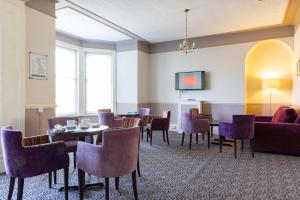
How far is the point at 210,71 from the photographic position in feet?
23.6

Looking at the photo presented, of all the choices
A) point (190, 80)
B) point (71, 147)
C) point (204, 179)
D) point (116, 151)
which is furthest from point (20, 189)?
point (190, 80)

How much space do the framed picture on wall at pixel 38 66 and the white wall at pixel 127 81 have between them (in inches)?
147

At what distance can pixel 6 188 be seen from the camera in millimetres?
2955

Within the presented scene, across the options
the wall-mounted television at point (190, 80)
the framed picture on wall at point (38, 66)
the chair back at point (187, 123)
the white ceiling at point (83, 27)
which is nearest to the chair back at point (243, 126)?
the chair back at point (187, 123)

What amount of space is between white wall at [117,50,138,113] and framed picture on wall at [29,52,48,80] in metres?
3.73

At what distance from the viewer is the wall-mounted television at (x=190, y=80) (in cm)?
726

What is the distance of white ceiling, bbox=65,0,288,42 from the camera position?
474 cm

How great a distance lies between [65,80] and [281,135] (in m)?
5.83

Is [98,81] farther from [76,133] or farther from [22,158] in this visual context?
[22,158]

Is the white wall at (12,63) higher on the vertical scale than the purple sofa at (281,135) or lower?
higher

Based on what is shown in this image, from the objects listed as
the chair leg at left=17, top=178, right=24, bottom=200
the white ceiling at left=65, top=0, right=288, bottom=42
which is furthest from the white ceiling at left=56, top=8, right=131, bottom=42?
the chair leg at left=17, top=178, right=24, bottom=200

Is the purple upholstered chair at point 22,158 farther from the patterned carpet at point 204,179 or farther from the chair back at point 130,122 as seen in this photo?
the chair back at point 130,122

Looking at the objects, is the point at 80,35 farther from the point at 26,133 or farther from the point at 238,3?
the point at 238,3

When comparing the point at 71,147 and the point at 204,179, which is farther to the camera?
the point at 204,179
